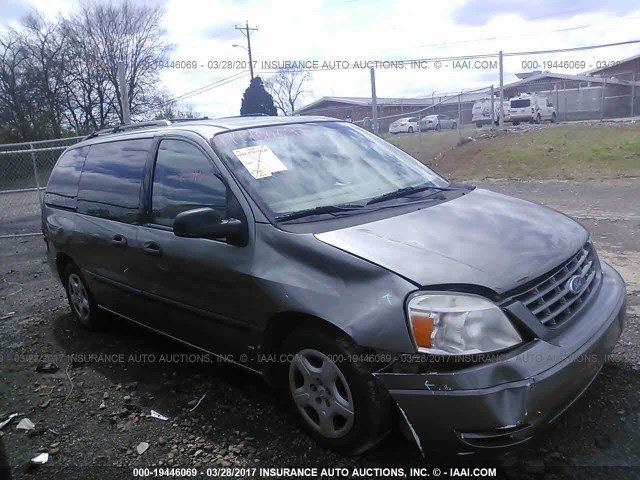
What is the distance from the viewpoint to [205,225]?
283 cm

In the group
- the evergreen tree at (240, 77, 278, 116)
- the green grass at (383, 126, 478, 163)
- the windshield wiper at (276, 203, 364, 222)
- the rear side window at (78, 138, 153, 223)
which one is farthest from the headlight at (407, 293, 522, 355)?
the evergreen tree at (240, 77, 278, 116)

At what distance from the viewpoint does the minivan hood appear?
234 cm

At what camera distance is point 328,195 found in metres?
3.13

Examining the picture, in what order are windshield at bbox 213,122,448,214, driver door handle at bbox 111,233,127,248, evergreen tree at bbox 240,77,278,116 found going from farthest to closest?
evergreen tree at bbox 240,77,278,116 < driver door handle at bbox 111,233,127,248 < windshield at bbox 213,122,448,214

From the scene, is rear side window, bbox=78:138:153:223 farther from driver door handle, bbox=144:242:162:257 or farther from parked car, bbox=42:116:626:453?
driver door handle, bbox=144:242:162:257

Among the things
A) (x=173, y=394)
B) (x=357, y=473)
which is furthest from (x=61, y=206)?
(x=357, y=473)

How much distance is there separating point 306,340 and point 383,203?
988mm

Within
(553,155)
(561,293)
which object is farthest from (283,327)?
(553,155)

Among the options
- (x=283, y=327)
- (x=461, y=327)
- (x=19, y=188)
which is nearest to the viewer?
(x=461, y=327)

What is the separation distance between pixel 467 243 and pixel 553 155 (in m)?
13.1

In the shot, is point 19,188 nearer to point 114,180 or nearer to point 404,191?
point 114,180

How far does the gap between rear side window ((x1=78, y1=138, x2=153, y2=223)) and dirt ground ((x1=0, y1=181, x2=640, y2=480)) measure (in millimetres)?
1186

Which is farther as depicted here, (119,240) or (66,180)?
(66,180)

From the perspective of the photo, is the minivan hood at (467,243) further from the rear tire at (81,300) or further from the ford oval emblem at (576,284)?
the rear tire at (81,300)
